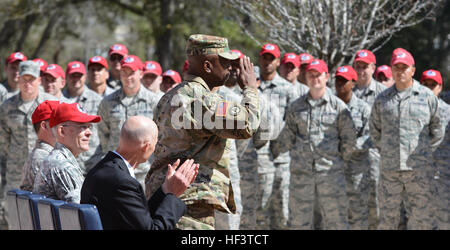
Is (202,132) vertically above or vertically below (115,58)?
below

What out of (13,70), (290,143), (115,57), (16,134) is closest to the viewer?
(290,143)

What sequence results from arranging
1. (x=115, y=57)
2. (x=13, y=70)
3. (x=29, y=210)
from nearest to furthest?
(x=29, y=210) < (x=13, y=70) < (x=115, y=57)

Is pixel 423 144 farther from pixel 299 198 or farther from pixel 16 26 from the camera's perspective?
pixel 16 26

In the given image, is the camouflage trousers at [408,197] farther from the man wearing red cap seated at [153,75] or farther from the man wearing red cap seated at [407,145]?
the man wearing red cap seated at [153,75]

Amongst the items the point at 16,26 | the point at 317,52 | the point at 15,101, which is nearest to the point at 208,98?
the point at 15,101

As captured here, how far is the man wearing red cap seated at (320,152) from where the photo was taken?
7.79 meters

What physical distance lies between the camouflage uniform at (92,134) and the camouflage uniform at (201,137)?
404cm

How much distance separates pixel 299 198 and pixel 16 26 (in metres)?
18.3

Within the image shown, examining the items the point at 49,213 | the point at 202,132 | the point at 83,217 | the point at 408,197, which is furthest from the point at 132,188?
the point at 408,197

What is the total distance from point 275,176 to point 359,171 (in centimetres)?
105

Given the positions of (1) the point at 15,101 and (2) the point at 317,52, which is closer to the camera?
(1) the point at 15,101

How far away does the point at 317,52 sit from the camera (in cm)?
1023

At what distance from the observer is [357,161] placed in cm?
851

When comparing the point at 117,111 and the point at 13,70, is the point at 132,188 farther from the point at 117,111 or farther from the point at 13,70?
the point at 13,70
